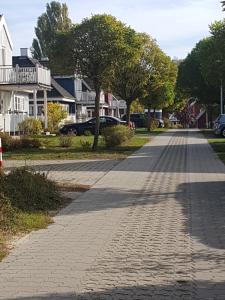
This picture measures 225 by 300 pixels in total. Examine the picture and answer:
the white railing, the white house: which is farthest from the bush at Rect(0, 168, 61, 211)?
the white railing

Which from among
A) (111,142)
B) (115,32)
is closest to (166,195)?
(115,32)

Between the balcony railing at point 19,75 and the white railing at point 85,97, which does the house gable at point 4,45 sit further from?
the white railing at point 85,97

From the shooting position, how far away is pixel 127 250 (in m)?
7.64

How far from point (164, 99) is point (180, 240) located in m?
48.9

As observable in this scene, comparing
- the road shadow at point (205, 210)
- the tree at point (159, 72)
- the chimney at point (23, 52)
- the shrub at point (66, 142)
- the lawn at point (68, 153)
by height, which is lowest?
the road shadow at point (205, 210)

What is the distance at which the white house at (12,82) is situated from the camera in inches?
1425

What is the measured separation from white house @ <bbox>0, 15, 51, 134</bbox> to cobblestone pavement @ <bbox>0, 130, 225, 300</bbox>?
22.8m

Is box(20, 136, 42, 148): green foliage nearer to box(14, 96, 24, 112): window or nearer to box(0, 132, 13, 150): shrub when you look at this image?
box(0, 132, 13, 150): shrub

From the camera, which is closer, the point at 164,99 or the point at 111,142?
the point at 111,142

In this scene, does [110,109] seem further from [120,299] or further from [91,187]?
[120,299]

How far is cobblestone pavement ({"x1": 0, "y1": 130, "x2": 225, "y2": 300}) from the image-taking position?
5.91 metres

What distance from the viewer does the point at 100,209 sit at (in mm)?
10891

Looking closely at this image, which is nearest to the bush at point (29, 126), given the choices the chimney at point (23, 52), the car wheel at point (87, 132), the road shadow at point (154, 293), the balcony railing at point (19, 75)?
the balcony railing at point (19, 75)

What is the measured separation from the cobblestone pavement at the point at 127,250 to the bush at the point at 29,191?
456 mm
